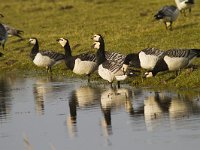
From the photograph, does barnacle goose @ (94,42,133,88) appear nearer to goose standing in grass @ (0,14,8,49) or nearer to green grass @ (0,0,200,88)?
green grass @ (0,0,200,88)

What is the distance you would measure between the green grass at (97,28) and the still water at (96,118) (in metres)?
1.75

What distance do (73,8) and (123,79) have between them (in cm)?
2671

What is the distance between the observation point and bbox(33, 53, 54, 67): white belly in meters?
30.7

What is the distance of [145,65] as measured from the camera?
2619 centimetres

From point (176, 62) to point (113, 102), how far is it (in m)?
2.98

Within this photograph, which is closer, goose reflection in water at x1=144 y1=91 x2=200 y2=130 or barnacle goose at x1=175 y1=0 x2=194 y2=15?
goose reflection in water at x1=144 y1=91 x2=200 y2=130

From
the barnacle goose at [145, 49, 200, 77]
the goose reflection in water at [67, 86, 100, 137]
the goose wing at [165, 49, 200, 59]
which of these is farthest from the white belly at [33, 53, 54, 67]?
the goose wing at [165, 49, 200, 59]

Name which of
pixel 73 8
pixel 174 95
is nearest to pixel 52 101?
pixel 174 95

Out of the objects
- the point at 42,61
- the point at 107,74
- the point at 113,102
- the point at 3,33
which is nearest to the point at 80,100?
the point at 113,102

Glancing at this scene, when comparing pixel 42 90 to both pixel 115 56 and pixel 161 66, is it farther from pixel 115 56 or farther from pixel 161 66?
pixel 161 66

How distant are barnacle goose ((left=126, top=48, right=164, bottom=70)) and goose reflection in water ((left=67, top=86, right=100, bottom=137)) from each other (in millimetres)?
1638

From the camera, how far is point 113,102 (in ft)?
75.6

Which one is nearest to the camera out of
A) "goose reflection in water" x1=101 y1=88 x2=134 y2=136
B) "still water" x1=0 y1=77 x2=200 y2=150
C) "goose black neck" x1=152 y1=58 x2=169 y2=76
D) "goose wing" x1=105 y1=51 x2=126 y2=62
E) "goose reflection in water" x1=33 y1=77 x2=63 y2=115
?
"still water" x1=0 y1=77 x2=200 y2=150

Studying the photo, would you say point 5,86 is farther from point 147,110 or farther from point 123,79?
point 147,110
